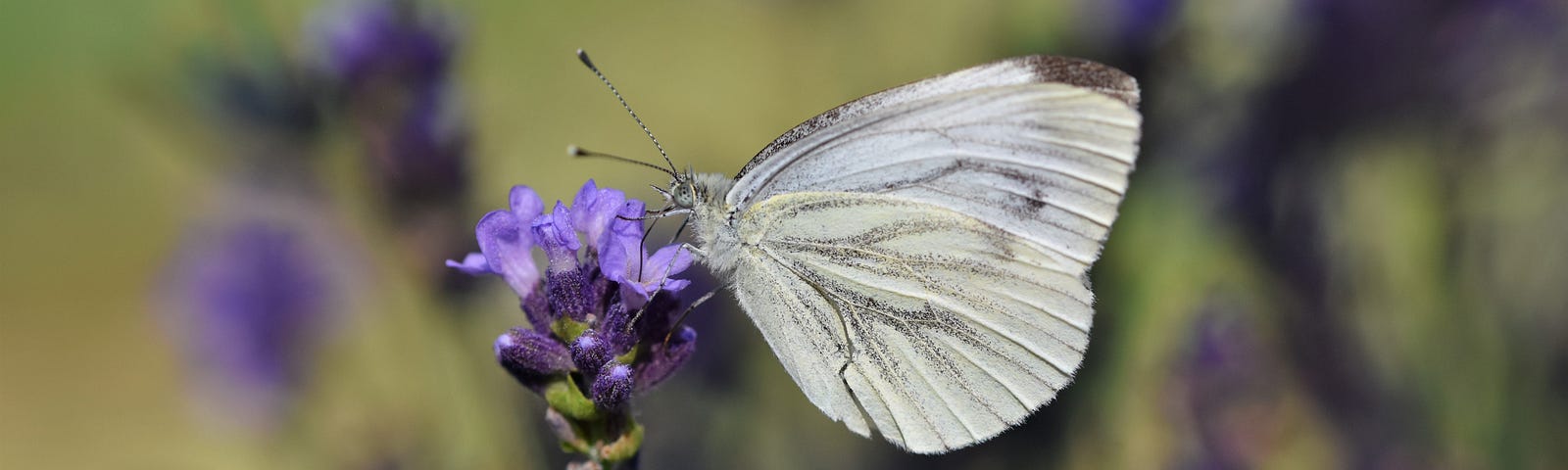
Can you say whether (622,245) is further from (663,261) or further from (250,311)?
(250,311)

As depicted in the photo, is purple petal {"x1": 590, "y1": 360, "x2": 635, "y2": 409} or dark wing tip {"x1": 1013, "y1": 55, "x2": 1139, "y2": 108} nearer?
purple petal {"x1": 590, "y1": 360, "x2": 635, "y2": 409}

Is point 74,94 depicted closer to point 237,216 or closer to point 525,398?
point 237,216

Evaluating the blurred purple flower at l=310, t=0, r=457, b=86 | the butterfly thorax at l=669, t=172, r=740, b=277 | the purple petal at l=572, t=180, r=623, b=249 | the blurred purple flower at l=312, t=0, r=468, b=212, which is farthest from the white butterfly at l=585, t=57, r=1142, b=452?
the blurred purple flower at l=310, t=0, r=457, b=86

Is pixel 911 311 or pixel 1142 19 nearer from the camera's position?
pixel 911 311

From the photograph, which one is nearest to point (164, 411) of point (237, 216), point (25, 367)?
point (25, 367)

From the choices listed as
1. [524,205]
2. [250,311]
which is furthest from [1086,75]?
[250,311]

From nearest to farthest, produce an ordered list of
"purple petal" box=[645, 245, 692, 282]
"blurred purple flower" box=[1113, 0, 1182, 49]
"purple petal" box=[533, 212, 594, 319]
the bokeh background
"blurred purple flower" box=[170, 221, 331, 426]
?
"purple petal" box=[533, 212, 594, 319]
"purple petal" box=[645, 245, 692, 282]
the bokeh background
"blurred purple flower" box=[1113, 0, 1182, 49]
"blurred purple flower" box=[170, 221, 331, 426]

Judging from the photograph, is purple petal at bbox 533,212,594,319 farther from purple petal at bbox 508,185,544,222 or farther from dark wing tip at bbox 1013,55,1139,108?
dark wing tip at bbox 1013,55,1139,108
